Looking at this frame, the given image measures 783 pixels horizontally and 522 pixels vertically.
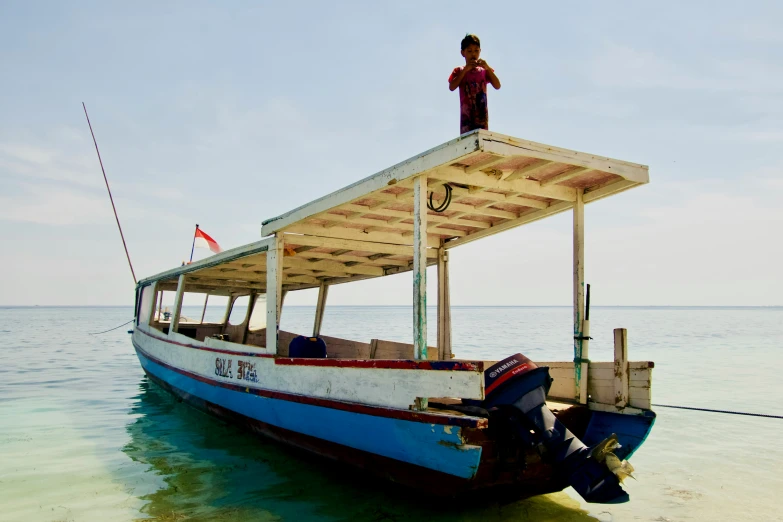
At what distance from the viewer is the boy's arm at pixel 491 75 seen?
4.82 meters

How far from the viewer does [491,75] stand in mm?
4824

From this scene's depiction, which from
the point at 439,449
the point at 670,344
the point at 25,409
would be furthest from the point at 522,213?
the point at 670,344

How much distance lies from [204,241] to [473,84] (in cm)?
954

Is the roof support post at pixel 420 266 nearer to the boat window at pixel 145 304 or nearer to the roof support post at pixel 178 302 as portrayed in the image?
the roof support post at pixel 178 302

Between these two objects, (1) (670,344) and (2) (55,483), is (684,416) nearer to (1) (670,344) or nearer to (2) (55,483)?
(2) (55,483)

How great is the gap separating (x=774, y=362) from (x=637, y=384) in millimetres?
18092

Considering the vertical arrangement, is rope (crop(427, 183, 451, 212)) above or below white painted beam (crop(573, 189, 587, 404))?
above

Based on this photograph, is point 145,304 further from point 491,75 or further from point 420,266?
point 491,75

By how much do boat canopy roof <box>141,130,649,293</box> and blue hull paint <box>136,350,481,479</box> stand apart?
1984 millimetres

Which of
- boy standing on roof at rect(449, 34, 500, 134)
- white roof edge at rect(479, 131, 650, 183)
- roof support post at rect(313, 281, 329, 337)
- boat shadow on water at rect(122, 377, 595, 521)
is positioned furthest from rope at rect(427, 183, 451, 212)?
roof support post at rect(313, 281, 329, 337)

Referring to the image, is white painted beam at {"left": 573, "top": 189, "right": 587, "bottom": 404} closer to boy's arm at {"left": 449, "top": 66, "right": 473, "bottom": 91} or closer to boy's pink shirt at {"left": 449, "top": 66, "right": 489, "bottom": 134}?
boy's pink shirt at {"left": 449, "top": 66, "right": 489, "bottom": 134}

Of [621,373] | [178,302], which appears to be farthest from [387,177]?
[178,302]

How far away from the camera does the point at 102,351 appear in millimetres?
22922

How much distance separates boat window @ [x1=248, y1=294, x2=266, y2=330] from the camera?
11273 millimetres
